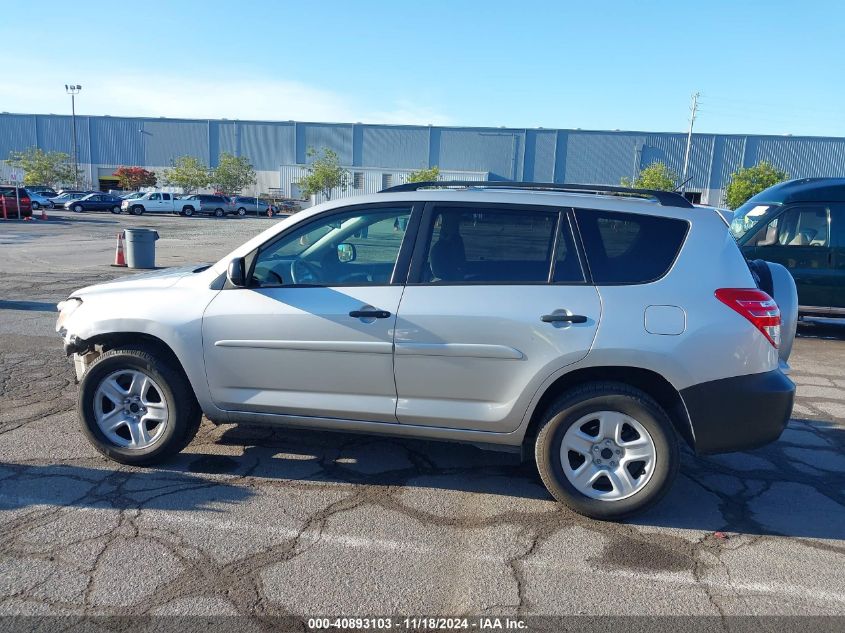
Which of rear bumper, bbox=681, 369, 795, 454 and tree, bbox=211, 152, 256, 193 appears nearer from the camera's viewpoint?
rear bumper, bbox=681, 369, 795, 454

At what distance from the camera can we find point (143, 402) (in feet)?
14.1

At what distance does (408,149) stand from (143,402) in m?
66.8

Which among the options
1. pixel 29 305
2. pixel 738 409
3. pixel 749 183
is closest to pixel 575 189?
pixel 738 409

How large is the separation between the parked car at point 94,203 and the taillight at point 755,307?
51.4 meters

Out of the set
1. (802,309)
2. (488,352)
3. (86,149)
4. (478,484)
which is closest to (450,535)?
(478,484)

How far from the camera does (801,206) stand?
9.33 m

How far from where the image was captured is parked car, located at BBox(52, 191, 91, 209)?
49622 millimetres

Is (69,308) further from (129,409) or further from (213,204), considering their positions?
(213,204)

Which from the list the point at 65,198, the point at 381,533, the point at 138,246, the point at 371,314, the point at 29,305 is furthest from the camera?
the point at 65,198

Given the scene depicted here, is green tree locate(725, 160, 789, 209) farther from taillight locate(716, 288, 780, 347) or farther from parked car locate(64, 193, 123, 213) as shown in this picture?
parked car locate(64, 193, 123, 213)

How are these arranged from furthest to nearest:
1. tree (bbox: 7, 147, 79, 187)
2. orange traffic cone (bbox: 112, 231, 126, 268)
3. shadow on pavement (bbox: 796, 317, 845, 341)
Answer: tree (bbox: 7, 147, 79, 187) < orange traffic cone (bbox: 112, 231, 126, 268) < shadow on pavement (bbox: 796, 317, 845, 341)

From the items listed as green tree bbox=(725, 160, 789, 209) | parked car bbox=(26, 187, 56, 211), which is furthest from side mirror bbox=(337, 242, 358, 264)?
parked car bbox=(26, 187, 56, 211)

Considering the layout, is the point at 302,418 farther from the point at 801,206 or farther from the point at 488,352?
the point at 801,206

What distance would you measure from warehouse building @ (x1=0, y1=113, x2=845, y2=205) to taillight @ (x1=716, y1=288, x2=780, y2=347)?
5399 cm
